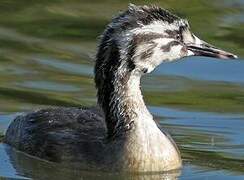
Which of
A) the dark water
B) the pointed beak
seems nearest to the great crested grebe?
the pointed beak

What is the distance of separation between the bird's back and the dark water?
0.43 ft

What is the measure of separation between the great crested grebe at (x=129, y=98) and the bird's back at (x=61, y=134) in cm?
1

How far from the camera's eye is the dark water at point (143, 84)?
633 inches

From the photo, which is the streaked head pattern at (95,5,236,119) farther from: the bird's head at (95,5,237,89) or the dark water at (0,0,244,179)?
the dark water at (0,0,244,179)

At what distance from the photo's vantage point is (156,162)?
15.5 meters

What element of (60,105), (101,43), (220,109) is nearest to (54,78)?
(60,105)

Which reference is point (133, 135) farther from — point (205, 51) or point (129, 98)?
point (205, 51)

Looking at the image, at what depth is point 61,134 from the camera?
→ 1597 cm

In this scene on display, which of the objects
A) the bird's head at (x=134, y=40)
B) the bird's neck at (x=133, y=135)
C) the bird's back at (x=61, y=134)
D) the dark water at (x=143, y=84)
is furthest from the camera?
the dark water at (x=143, y=84)

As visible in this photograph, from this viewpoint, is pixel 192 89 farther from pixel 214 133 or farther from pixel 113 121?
pixel 113 121

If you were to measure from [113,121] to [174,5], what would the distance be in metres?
7.03

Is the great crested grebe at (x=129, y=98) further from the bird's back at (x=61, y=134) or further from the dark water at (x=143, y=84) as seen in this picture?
the dark water at (x=143, y=84)

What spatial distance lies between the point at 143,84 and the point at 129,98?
3.15 metres

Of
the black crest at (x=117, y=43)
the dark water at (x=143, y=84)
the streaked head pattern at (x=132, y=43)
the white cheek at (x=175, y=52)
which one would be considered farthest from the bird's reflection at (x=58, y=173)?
the white cheek at (x=175, y=52)
